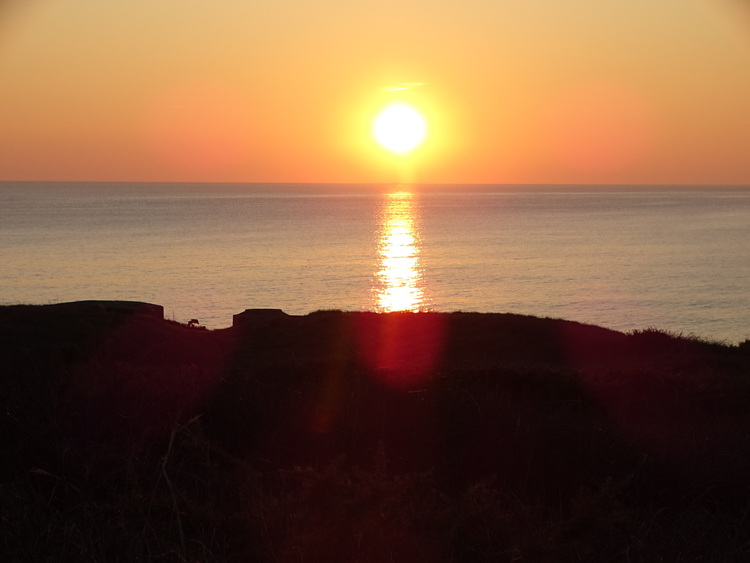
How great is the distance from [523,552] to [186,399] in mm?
4574

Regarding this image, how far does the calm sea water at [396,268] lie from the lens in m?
60.1

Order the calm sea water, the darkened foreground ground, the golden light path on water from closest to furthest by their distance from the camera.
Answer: the darkened foreground ground, the calm sea water, the golden light path on water

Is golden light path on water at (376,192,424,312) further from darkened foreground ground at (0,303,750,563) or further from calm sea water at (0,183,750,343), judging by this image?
darkened foreground ground at (0,303,750,563)

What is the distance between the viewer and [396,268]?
85688 millimetres

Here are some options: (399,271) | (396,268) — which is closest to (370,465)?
(399,271)

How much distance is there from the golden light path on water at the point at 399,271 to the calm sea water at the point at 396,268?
22cm

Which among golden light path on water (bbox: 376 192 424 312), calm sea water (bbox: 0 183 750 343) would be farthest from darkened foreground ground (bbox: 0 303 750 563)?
golden light path on water (bbox: 376 192 424 312)

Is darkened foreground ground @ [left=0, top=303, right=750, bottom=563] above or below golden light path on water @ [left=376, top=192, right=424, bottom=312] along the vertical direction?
above

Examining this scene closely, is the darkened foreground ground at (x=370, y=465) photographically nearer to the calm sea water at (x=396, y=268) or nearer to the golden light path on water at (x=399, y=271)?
the calm sea water at (x=396, y=268)

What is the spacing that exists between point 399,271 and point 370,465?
7588cm

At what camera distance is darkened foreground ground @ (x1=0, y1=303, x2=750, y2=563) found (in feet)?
15.4

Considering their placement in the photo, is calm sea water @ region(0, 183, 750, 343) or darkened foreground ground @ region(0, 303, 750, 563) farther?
calm sea water @ region(0, 183, 750, 343)

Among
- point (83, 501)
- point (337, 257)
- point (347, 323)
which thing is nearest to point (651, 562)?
point (83, 501)

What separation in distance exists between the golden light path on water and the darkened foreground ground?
47.4 m
